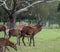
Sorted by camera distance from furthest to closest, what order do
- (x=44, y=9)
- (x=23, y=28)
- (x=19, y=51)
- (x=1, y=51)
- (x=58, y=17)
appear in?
1. (x=58, y=17)
2. (x=44, y=9)
3. (x=23, y=28)
4. (x=19, y=51)
5. (x=1, y=51)

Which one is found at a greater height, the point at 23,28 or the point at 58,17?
the point at 23,28

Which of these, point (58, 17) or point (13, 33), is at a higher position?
point (13, 33)

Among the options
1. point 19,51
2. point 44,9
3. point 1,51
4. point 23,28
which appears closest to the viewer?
point 1,51

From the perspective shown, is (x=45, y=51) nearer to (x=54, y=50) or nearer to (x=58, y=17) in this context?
(x=54, y=50)

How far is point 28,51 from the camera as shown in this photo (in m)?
14.3

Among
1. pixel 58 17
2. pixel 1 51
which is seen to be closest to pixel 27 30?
pixel 1 51

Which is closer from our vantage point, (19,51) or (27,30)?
(19,51)

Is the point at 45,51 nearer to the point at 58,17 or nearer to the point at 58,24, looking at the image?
the point at 58,24

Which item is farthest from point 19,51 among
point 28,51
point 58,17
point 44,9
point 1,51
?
point 58,17

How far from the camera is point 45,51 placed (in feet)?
47.0

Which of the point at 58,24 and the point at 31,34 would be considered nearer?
the point at 31,34

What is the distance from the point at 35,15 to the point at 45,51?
4192 centimetres

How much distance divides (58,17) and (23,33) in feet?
163

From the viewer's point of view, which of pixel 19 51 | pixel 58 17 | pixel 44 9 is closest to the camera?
pixel 19 51
